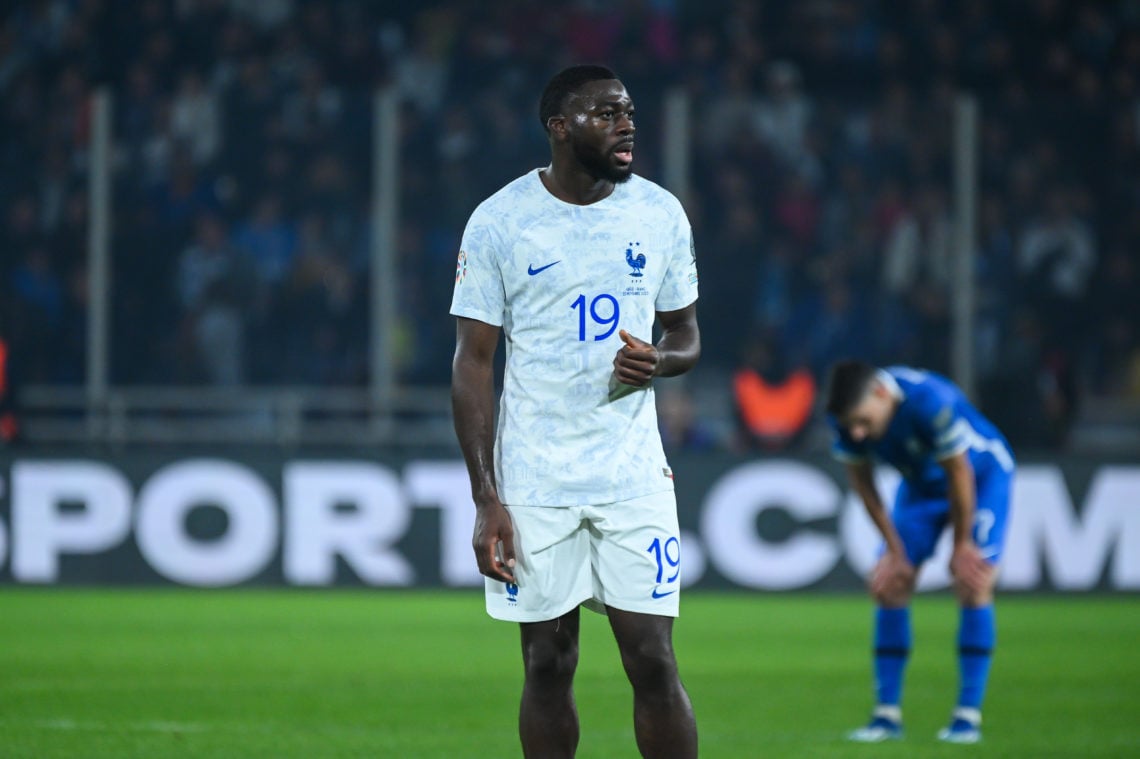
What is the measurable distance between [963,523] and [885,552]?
39cm

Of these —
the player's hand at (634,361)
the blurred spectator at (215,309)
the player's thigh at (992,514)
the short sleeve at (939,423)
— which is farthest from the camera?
the blurred spectator at (215,309)

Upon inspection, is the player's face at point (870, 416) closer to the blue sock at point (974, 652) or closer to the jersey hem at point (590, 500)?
the blue sock at point (974, 652)

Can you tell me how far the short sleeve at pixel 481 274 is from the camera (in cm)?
468

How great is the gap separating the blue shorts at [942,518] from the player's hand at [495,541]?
344cm

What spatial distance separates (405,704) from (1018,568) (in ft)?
22.1

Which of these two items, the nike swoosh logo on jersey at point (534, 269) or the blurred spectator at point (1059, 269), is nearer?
the nike swoosh logo on jersey at point (534, 269)

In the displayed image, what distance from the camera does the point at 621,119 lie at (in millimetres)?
4641

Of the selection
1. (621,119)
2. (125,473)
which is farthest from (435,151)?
(621,119)

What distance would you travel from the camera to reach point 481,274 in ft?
15.4

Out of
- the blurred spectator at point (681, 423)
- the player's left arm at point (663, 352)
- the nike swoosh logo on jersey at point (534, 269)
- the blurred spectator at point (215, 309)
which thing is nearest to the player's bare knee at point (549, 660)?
the player's left arm at point (663, 352)

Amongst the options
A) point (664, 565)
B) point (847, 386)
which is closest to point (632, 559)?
point (664, 565)

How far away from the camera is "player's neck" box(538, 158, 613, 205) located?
4719 millimetres

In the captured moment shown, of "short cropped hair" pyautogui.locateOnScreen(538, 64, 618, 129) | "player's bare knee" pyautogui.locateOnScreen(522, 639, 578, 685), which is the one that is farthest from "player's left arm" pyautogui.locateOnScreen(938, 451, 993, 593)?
"short cropped hair" pyautogui.locateOnScreen(538, 64, 618, 129)

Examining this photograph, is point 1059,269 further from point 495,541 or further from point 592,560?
point 495,541
